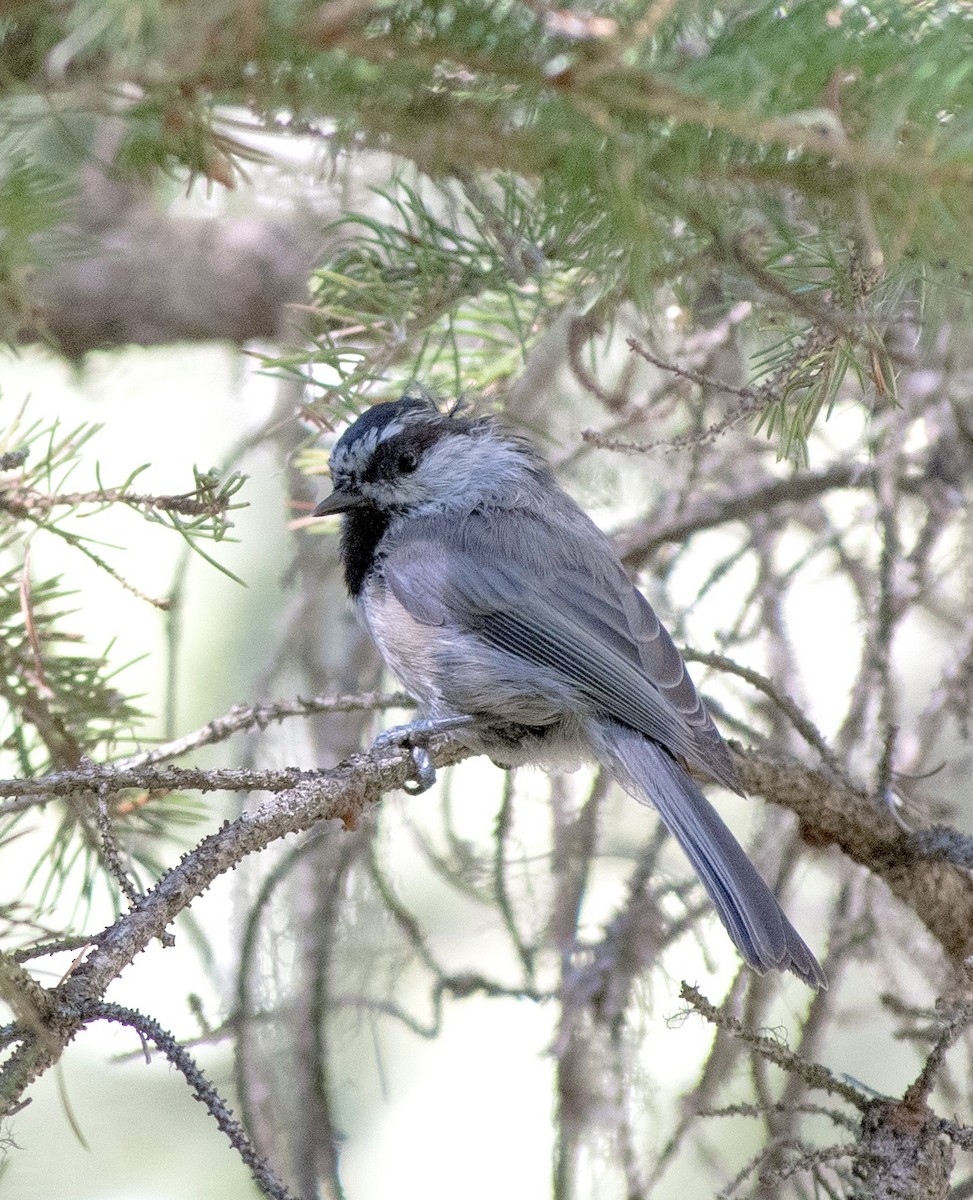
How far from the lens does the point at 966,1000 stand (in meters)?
1.51

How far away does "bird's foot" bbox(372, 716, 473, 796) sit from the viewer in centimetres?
210

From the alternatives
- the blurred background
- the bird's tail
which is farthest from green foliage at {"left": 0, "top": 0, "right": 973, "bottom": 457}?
the bird's tail

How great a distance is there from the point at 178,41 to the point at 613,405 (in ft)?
5.27

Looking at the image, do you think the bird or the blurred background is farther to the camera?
the bird

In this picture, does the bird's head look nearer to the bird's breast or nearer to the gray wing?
the gray wing

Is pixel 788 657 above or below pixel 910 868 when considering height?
above

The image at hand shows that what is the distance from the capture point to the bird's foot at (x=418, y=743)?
2098mm

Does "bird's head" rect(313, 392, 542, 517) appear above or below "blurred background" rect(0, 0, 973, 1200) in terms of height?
above

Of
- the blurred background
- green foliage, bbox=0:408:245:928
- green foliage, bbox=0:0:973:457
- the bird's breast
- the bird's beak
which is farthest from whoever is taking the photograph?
the bird's beak

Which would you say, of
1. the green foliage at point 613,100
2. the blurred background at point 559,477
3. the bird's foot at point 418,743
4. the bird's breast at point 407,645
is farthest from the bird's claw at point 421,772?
the green foliage at point 613,100

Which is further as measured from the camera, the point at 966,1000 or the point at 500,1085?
the point at 500,1085

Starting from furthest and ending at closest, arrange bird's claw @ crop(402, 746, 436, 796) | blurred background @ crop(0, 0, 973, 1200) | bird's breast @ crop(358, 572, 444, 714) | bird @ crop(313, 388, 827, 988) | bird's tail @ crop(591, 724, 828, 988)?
bird's breast @ crop(358, 572, 444, 714) < bird @ crop(313, 388, 827, 988) < bird's claw @ crop(402, 746, 436, 796) < bird's tail @ crop(591, 724, 828, 988) < blurred background @ crop(0, 0, 973, 1200)

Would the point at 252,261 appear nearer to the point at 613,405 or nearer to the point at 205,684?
the point at 205,684

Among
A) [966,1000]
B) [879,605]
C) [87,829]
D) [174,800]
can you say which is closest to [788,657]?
[879,605]
